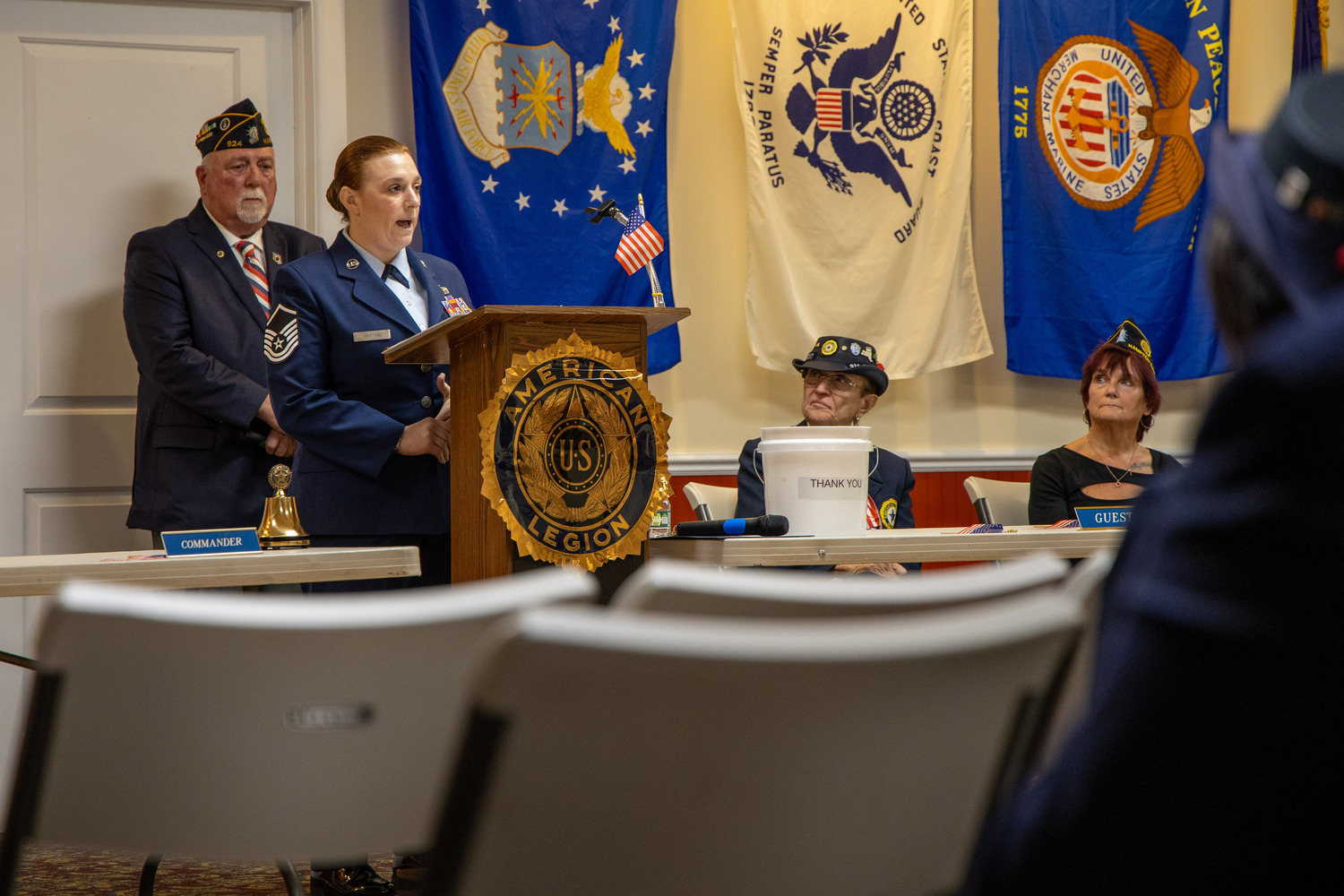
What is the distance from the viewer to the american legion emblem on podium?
177 centimetres

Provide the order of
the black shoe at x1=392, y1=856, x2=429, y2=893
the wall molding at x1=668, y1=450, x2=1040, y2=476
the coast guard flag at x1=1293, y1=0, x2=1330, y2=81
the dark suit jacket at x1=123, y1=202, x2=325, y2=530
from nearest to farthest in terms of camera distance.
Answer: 1. the black shoe at x1=392, y1=856, x2=429, y2=893
2. the dark suit jacket at x1=123, y1=202, x2=325, y2=530
3. the wall molding at x1=668, y1=450, x2=1040, y2=476
4. the coast guard flag at x1=1293, y1=0, x2=1330, y2=81

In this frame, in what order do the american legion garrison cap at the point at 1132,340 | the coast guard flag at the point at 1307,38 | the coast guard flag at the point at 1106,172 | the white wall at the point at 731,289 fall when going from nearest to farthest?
1. the american legion garrison cap at the point at 1132,340
2. the white wall at the point at 731,289
3. the coast guard flag at the point at 1106,172
4. the coast guard flag at the point at 1307,38

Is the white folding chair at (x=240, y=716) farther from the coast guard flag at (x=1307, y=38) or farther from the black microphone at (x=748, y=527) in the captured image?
the coast guard flag at (x=1307, y=38)

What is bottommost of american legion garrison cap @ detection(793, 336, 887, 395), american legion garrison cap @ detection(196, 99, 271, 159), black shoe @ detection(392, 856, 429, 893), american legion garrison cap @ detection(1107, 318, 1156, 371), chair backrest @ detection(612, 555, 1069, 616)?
black shoe @ detection(392, 856, 429, 893)

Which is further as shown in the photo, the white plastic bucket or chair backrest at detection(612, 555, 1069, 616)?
the white plastic bucket

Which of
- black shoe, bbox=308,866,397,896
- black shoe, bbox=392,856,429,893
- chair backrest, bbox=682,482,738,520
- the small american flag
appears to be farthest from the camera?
chair backrest, bbox=682,482,738,520

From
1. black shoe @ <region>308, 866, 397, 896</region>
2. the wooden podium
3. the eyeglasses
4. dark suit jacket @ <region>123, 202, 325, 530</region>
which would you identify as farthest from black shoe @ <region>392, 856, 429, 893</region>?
the eyeglasses

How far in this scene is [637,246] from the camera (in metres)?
2.50

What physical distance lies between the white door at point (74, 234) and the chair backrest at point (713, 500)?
5.02ft

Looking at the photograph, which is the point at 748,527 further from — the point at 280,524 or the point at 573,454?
the point at 280,524

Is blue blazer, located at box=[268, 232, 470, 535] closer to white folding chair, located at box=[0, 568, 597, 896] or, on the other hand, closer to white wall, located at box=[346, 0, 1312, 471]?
white folding chair, located at box=[0, 568, 597, 896]

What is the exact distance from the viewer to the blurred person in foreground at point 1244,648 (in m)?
0.54

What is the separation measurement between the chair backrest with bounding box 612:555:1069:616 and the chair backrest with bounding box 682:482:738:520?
2.23 m

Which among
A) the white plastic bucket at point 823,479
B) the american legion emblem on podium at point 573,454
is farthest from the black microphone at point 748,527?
the american legion emblem on podium at point 573,454
